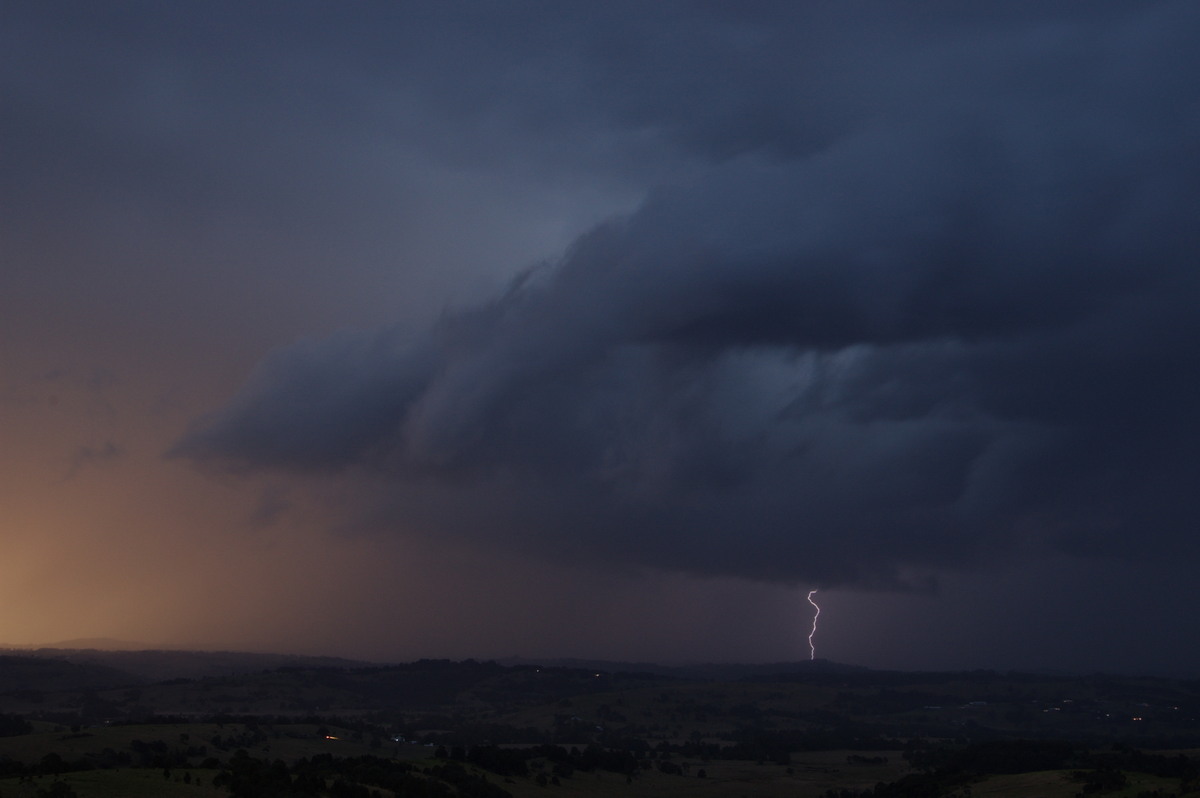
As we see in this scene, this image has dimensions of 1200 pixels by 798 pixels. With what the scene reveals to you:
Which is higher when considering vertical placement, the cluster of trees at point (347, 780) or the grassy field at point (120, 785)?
the grassy field at point (120, 785)

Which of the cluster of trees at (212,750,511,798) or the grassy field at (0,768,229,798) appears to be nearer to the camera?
the grassy field at (0,768,229,798)

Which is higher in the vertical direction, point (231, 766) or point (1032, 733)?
point (231, 766)

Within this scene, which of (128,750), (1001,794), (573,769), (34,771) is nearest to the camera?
(34,771)

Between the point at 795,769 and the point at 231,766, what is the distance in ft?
287

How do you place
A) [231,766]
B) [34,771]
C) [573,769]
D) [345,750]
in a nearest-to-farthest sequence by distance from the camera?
1. [34,771]
2. [231,766]
3. [573,769]
4. [345,750]

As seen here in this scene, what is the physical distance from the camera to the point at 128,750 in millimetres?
86500

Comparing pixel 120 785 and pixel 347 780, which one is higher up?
pixel 120 785

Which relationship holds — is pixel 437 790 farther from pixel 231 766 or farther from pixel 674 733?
pixel 674 733

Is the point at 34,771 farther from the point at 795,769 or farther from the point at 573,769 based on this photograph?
the point at 795,769

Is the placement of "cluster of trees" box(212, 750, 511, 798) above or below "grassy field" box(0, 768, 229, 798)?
below

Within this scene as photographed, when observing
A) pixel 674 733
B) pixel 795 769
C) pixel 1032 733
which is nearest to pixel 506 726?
pixel 674 733

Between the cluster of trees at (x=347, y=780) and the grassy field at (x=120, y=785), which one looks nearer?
the grassy field at (x=120, y=785)

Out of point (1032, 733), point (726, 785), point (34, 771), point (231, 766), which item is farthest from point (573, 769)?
point (1032, 733)

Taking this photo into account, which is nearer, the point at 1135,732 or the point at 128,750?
the point at 128,750
